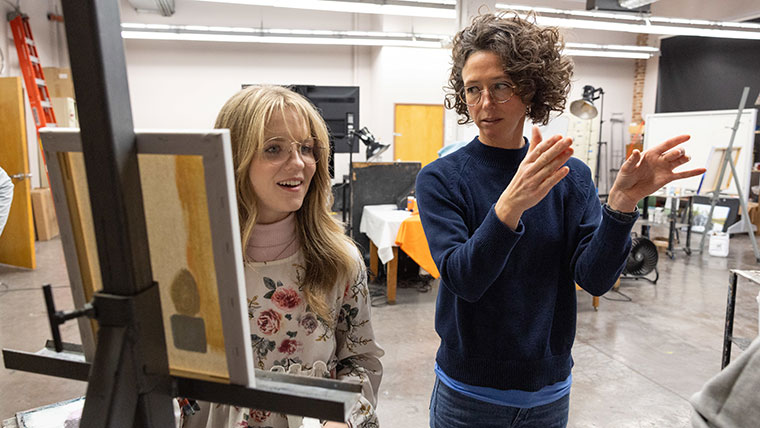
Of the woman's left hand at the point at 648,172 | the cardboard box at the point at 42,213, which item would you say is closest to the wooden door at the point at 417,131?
the cardboard box at the point at 42,213

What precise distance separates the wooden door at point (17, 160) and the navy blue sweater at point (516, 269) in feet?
18.0

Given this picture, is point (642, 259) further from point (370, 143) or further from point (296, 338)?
point (296, 338)

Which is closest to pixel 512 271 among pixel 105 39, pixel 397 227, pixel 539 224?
pixel 539 224

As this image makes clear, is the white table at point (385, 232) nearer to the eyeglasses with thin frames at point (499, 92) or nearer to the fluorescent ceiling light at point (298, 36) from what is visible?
the eyeglasses with thin frames at point (499, 92)

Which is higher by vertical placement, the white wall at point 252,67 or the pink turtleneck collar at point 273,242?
the white wall at point 252,67

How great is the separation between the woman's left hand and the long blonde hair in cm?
59

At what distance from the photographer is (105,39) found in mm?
378

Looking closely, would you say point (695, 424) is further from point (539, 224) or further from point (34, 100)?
point (34, 100)

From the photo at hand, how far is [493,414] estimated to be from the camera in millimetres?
1049

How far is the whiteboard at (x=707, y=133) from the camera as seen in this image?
7.90 metres

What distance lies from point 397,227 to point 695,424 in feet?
11.3

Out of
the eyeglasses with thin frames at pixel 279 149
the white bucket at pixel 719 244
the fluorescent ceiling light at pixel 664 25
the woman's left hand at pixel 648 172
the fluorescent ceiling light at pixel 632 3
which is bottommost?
the white bucket at pixel 719 244

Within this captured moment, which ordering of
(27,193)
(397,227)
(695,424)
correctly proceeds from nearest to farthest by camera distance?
(695,424), (397,227), (27,193)

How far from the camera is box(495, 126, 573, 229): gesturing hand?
2.68ft
